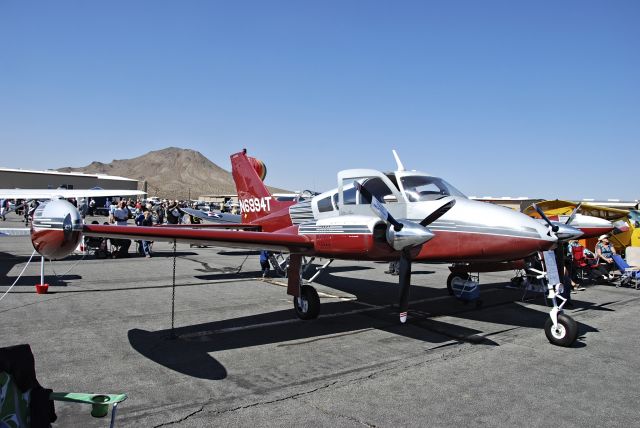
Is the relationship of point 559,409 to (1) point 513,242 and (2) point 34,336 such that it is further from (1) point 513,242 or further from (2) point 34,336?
(2) point 34,336

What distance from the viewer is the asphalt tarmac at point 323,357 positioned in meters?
4.91

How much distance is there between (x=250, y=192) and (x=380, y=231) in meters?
8.45

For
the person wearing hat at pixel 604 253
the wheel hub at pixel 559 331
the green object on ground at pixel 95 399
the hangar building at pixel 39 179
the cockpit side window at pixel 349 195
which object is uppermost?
the hangar building at pixel 39 179

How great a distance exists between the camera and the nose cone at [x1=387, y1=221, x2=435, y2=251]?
7.09 meters

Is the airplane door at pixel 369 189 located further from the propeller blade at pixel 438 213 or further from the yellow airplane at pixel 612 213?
the yellow airplane at pixel 612 213

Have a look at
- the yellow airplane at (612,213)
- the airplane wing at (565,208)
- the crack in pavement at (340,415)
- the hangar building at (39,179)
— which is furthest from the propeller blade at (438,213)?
the hangar building at (39,179)

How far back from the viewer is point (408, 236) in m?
7.16

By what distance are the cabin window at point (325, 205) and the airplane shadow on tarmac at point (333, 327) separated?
2402 millimetres

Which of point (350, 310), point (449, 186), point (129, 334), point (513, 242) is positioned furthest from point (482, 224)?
point (129, 334)

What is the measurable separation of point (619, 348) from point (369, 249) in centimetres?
473

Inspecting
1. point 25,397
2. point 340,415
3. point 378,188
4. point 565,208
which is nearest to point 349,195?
point 378,188

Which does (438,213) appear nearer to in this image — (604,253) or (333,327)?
(333,327)

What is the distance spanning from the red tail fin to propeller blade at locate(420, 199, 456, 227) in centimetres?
668

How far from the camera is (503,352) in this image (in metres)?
7.30
